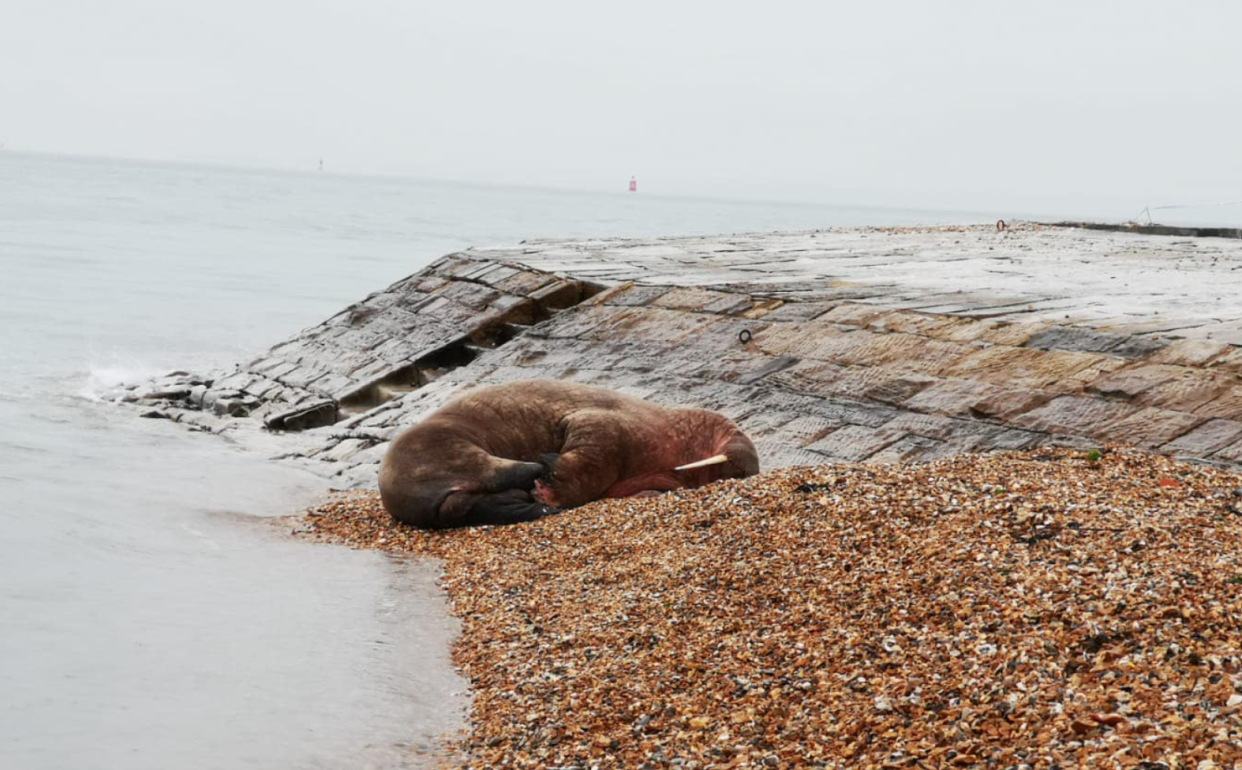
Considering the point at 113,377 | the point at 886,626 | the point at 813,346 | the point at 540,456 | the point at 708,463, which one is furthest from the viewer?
the point at 113,377

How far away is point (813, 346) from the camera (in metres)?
11.1

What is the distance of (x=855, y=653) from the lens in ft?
16.9

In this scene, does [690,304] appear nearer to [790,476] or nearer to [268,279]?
[790,476]

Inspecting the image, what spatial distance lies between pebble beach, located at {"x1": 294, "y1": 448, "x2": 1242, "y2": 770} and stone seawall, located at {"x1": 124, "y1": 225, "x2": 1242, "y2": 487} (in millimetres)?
989

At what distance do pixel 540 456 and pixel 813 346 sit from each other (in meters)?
2.95

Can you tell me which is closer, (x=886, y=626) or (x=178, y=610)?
(x=886, y=626)

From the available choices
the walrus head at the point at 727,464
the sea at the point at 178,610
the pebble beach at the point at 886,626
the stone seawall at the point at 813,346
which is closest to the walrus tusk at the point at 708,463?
the walrus head at the point at 727,464

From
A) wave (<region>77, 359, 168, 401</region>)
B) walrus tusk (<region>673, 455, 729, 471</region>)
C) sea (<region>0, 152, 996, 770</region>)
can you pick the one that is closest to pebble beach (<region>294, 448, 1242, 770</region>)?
sea (<region>0, 152, 996, 770</region>)

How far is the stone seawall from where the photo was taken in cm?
888

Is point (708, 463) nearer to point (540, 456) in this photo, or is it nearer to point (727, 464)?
point (727, 464)

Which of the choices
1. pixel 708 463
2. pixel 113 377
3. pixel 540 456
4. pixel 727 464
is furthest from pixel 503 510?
pixel 113 377

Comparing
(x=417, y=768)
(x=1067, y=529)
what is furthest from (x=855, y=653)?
(x=417, y=768)

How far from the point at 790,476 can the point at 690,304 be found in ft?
17.5

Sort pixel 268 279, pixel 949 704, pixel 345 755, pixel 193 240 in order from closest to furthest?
1. pixel 949 704
2. pixel 345 755
3. pixel 268 279
4. pixel 193 240
